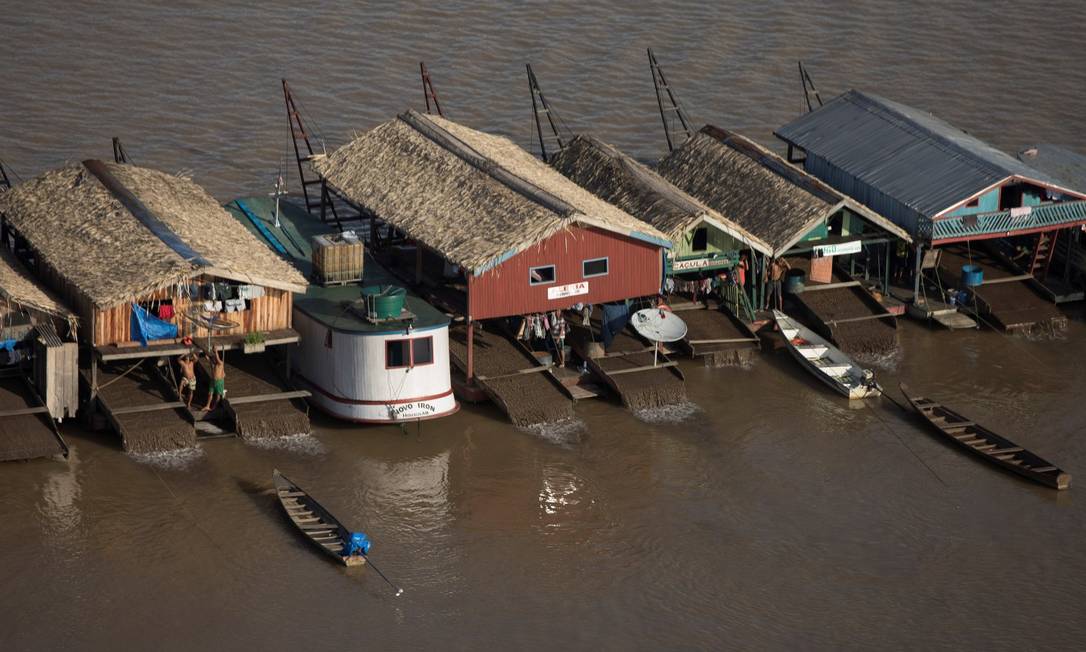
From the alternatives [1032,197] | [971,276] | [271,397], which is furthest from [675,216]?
[271,397]

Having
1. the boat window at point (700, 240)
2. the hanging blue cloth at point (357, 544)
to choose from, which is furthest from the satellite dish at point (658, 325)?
the hanging blue cloth at point (357, 544)

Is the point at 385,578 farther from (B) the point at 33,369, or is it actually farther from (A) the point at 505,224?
(A) the point at 505,224

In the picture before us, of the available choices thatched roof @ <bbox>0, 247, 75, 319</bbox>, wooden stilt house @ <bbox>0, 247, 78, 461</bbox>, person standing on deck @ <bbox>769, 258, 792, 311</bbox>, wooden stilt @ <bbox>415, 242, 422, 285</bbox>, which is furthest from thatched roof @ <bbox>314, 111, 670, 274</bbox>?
wooden stilt house @ <bbox>0, 247, 78, 461</bbox>

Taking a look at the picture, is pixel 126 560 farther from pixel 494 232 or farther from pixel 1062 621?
pixel 1062 621

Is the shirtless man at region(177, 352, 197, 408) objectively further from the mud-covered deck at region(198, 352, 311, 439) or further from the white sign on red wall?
the white sign on red wall

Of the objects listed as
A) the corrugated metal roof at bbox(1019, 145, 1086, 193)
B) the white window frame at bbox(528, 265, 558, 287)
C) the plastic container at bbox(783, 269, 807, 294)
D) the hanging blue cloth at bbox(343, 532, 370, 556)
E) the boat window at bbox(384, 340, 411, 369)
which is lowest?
the hanging blue cloth at bbox(343, 532, 370, 556)

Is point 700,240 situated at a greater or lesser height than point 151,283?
greater
